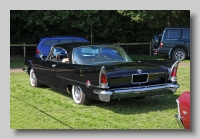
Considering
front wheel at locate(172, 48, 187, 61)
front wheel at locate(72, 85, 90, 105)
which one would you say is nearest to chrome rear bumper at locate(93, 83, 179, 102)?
front wheel at locate(72, 85, 90, 105)

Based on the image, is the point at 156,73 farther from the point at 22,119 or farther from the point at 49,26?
the point at 49,26

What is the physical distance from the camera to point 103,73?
6.08 meters

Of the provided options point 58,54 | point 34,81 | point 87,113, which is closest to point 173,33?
point 34,81

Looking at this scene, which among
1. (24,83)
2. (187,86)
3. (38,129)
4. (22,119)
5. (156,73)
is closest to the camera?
(38,129)

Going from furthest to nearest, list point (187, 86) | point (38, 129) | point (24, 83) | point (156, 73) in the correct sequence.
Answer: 1. point (24, 83)
2. point (187, 86)
3. point (156, 73)
4. point (38, 129)

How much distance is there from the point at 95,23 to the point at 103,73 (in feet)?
45.0

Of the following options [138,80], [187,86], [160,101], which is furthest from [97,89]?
[187,86]

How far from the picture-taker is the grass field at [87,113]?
227 inches

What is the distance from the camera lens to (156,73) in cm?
660

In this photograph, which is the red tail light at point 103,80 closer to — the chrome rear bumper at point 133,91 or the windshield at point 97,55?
the chrome rear bumper at point 133,91

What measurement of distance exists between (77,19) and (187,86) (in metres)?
11.1

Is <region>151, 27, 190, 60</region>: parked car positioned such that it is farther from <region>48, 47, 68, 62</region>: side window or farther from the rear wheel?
<region>48, 47, 68, 62</region>: side window

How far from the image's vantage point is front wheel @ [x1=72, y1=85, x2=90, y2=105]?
6.78 metres

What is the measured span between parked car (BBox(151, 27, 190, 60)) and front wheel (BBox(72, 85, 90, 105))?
1026cm
